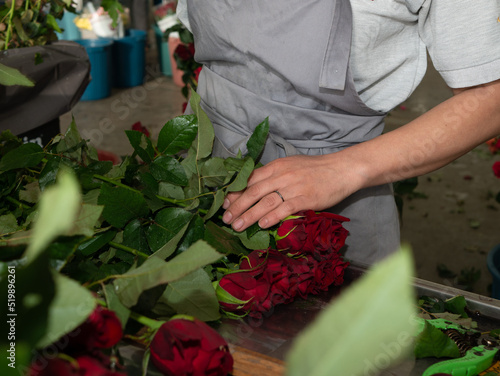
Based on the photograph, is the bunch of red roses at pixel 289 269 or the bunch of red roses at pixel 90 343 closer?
the bunch of red roses at pixel 90 343

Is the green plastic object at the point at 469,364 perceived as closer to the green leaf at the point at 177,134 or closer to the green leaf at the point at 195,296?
the green leaf at the point at 195,296

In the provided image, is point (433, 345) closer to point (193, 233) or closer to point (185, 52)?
point (193, 233)

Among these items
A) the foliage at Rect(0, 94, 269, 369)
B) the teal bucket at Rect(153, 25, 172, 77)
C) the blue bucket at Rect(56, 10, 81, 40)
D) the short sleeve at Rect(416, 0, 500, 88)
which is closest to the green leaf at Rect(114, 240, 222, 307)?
the foliage at Rect(0, 94, 269, 369)

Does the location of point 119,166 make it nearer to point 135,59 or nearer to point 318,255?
point 318,255

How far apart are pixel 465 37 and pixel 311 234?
1.17 feet

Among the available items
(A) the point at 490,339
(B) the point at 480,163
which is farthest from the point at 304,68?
(B) the point at 480,163

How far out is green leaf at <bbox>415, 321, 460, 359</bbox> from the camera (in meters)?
0.55

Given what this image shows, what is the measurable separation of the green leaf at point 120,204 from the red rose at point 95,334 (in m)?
0.29

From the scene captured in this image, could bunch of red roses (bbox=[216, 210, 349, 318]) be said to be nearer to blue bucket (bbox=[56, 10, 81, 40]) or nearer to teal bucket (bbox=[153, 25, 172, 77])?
blue bucket (bbox=[56, 10, 81, 40])

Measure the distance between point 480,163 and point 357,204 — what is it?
10.2 ft

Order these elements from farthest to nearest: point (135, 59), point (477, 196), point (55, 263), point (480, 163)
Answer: point (135, 59) → point (480, 163) → point (477, 196) → point (55, 263)

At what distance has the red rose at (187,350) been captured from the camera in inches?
14.6

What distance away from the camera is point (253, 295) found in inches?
23.1

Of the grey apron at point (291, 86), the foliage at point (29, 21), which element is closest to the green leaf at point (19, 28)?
the foliage at point (29, 21)
